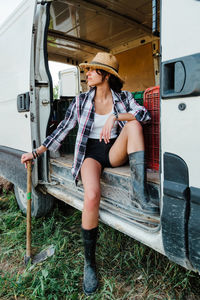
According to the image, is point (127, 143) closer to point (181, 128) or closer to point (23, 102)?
point (181, 128)

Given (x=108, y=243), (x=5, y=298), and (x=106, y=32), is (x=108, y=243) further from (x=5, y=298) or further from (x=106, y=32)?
(x=106, y=32)

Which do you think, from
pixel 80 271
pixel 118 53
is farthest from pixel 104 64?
pixel 118 53

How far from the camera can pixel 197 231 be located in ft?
3.59

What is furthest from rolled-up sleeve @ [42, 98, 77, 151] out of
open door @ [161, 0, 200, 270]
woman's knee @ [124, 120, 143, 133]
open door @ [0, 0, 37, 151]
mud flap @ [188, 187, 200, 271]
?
mud flap @ [188, 187, 200, 271]

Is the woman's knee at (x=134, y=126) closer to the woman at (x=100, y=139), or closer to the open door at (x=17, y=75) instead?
the woman at (x=100, y=139)

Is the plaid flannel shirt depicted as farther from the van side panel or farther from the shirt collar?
the van side panel

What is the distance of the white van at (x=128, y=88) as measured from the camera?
1100 mm

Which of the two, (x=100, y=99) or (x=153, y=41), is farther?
(x=153, y=41)

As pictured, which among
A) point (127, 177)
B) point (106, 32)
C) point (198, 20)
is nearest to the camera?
point (198, 20)

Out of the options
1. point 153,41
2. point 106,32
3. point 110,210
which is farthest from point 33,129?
point 153,41

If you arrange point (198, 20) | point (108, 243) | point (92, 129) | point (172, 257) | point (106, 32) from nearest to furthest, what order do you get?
point (198, 20) < point (172, 257) < point (92, 129) < point (108, 243) < point (106, 32)

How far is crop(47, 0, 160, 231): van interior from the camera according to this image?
1.68 meters

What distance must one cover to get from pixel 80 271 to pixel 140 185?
38.6 inches

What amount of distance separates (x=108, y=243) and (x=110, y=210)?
2.29ft
